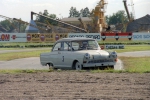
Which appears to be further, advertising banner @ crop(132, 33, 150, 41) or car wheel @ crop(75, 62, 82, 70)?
advertising banner @ crop(132, 33, 150, 41)

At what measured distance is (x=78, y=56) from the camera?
16.9 meters

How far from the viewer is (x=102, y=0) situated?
236 ft

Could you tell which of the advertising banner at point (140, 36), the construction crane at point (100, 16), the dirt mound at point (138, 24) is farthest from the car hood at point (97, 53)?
the dirt mound at point (138, 24)

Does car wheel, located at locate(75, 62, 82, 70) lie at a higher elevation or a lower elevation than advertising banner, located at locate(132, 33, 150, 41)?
lower

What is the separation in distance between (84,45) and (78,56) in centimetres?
126

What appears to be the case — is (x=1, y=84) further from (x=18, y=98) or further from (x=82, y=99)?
(x=82, y=99)

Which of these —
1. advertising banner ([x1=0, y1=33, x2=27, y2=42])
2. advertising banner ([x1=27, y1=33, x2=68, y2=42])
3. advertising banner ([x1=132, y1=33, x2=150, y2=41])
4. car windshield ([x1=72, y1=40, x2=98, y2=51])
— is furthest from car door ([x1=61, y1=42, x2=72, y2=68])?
advertising banner ([x1=0, y1=33, x2=27, y2=42])

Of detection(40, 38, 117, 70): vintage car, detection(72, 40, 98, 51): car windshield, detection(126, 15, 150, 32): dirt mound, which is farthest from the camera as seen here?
detection(126, 15, 150, 32): dirt mound

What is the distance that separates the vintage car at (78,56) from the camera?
16.7 m

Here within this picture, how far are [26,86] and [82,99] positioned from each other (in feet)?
8.98

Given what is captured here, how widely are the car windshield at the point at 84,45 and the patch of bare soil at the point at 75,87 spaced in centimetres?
426

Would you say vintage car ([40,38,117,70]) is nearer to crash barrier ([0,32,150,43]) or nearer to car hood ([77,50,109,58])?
car hood ([77,50,109,58])

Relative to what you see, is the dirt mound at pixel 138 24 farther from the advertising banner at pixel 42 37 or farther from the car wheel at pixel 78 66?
the car wheel at pixel 78 66

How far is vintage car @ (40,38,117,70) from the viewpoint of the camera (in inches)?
656
